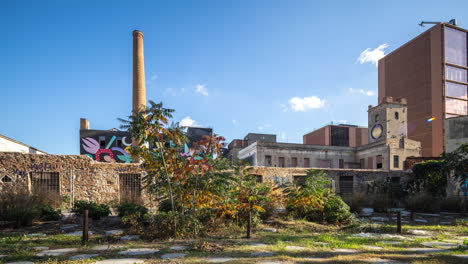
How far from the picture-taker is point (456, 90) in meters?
34.9

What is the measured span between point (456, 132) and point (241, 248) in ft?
67.7

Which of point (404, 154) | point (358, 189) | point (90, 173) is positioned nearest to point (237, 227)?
point (90, 173)

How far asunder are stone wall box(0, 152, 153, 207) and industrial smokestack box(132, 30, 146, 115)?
11.0 meters

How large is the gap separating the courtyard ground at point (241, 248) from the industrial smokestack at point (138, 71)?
57.8ft

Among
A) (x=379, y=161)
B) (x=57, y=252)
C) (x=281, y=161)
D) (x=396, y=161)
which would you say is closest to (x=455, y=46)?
(x=396, y=161)

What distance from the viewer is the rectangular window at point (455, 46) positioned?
3378 cm

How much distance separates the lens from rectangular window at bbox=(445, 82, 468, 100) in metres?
34.0

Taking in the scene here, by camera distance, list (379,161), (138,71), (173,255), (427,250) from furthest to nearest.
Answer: (379,161)
(138,71)
(427,250)
(173,255)

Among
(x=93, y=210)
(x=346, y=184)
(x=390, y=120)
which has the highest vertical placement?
(x=390, y=120)

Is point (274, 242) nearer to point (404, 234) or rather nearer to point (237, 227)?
point (237, 227)

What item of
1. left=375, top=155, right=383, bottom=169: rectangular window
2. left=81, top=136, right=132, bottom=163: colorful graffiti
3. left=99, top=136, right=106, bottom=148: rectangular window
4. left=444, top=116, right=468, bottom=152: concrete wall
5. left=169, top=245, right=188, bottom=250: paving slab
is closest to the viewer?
left=169, top=245, right=188, bottom=250: paving slab

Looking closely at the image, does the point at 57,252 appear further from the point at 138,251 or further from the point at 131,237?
the point at 131,237

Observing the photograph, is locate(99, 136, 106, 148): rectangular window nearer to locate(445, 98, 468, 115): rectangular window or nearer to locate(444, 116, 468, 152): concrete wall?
locate(444, 116, 468, 152): concrete wall

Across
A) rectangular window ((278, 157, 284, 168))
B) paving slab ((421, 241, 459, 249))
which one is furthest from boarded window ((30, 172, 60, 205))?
rectangular window ((278, 157, 284, 168))
